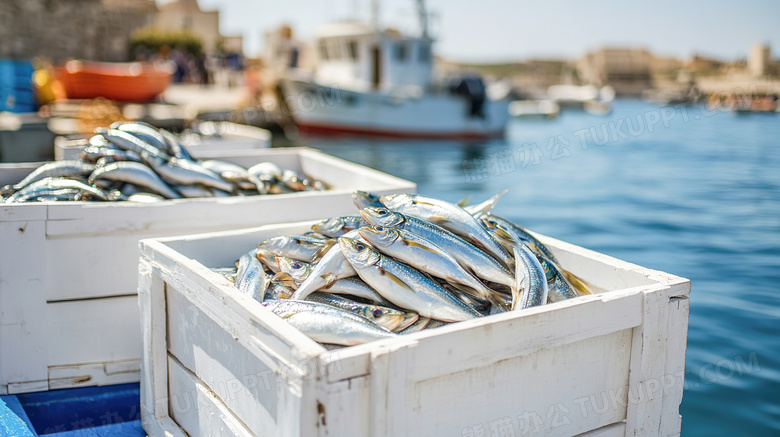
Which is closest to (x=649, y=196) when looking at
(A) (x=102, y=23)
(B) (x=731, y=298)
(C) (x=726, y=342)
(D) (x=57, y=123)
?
(B) (x=731, y=298)

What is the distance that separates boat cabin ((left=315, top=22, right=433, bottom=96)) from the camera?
24.0 m

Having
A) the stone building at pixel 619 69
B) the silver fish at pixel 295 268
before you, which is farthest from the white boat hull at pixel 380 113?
the stone building at pixel 619 69

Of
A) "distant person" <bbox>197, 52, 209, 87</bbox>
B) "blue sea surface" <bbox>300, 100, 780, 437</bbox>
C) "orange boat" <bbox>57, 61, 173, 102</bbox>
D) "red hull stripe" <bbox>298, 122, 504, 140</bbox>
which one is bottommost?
→ "blue sea surface" <bbox>300, 100, 780, 437</bbox>

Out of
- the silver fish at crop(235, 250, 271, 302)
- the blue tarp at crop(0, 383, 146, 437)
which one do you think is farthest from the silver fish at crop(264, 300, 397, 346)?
the blue tarp at crop(0, 383, 146, 437)

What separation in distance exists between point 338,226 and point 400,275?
22.4 inches

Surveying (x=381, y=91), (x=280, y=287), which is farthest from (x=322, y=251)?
(x=381, y=91)

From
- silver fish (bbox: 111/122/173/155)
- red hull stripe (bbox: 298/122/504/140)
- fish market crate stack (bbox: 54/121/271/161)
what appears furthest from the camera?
red hull stripe (bbox: 298/122/504/140)

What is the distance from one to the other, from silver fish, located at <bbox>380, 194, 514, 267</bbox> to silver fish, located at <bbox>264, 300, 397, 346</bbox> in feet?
2.24

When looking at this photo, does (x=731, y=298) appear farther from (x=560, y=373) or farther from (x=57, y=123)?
(x=57, y=123)

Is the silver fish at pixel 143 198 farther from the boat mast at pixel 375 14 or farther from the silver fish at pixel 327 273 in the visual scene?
the boat mast at pixel 375 14

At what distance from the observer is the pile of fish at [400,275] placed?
2145mm

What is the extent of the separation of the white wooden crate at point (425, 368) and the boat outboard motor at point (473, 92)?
2363 centimetres

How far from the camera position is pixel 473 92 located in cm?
2550

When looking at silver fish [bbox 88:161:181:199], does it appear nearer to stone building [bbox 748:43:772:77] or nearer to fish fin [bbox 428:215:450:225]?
fish fin [bbox 428:215:450:225]
